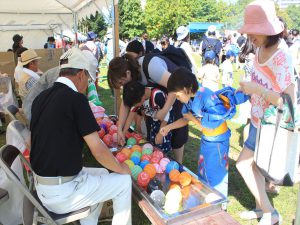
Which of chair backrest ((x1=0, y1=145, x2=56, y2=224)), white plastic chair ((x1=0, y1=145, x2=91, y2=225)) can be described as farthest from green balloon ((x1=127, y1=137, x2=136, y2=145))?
chair backrest ((x1=0, y1=145, x2=56, y2=224))

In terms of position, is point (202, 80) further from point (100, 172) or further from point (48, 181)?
point (48, 181)

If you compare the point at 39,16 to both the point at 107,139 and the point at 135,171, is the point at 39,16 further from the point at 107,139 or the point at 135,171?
the point at 135,171

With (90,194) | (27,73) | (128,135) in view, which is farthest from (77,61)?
(27,73)

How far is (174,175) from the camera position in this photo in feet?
7.88

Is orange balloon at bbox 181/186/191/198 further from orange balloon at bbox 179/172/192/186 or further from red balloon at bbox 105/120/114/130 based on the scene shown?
red balloon at bbox 105/120/114/130

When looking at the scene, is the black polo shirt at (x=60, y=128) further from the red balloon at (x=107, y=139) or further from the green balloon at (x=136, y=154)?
the red balloon at (x=107, y=139)

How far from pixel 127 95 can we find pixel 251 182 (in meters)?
1.38

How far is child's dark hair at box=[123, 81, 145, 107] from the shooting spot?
2.78m

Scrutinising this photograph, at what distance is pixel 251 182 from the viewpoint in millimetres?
2432

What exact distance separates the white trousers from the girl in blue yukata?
0.70 m

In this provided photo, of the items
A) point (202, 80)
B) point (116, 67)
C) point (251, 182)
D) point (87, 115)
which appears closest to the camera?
point (87, 115)

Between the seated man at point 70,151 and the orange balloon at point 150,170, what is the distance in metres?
0.37

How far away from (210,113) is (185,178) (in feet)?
1.80

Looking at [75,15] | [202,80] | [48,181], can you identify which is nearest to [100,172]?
[48,181]
